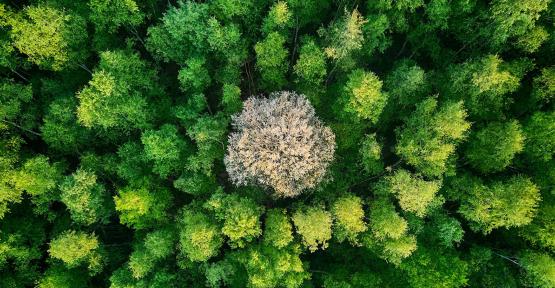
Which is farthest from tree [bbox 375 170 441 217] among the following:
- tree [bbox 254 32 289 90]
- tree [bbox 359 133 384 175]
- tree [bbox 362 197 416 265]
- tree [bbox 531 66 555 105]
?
tree [bbox 254 32 289 90]

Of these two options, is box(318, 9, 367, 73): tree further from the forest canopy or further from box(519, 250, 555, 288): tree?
box(519, 250, 555, 288): tree

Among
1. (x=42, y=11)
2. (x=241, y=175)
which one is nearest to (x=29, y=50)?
(x=42, y=11)

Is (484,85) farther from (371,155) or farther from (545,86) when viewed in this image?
(371,155)

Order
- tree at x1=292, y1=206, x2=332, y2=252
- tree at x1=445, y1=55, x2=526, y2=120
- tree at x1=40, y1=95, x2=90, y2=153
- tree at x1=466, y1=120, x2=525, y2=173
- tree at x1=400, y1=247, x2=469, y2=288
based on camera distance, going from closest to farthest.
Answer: tree at x1=292, y1=206, x2=332, y2=252, tree at x1=445, y1=55, x2=526, y2=120, tree at x1=466, y1=120, x2=525, y2=173, tree at x1=400, y1=247, x2=469, y2=288, tree at x1=40, y1=95, x2=90, y2=153

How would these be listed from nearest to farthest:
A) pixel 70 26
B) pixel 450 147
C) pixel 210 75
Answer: pixel 450 147 < pixel 70 26 < pixel 210 75

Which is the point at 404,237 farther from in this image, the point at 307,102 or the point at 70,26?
the point at 70,26

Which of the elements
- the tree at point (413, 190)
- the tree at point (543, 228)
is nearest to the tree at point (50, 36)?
the tree at point (413, 190)

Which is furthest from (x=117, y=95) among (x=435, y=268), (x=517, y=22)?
(x=517, y=22)

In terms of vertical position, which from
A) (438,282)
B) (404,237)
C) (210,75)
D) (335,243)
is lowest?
(438,282)
